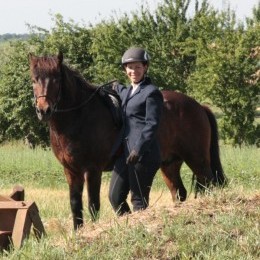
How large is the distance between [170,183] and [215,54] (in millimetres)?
15584

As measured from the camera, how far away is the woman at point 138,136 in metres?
6.37

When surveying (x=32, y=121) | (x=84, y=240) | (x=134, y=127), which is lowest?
(x=32, y=121)

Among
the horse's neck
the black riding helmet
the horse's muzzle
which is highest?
A: the black riding helmet

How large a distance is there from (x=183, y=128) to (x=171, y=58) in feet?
65.9

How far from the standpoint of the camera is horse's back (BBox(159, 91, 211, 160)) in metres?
9.20

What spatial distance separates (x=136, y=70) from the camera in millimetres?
6453

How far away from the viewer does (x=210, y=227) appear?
482 centimetres

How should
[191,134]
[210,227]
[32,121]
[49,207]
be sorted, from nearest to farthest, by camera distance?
[210,227] → [191,134] → [49,207] → [32,121]

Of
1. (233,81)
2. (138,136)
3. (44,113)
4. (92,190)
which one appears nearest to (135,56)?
(138,136)

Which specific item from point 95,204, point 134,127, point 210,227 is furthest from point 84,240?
point 95,204

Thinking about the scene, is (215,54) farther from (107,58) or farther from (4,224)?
(4,224)

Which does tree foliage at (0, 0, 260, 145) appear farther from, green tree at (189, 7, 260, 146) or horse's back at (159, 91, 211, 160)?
horse's back at (159, 91, 211, 160)

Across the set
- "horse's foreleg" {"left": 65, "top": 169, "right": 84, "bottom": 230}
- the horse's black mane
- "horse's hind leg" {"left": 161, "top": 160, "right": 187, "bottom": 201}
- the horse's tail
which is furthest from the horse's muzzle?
Result: the horse's tail

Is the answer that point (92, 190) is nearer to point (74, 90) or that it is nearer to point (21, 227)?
point (74, 90)
